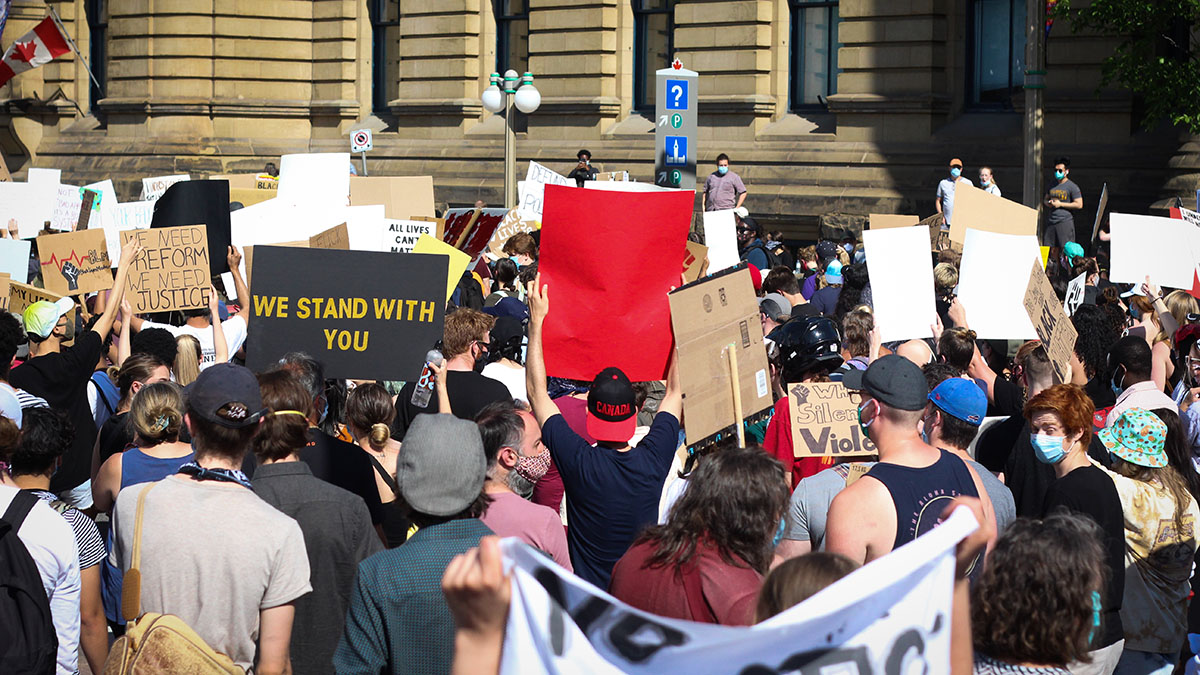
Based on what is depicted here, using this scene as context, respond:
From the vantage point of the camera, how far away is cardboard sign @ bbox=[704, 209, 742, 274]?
1221cm

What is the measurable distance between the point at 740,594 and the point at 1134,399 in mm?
3114

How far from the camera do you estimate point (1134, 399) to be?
6152 millimetres

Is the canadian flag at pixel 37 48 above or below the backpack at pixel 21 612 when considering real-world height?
above

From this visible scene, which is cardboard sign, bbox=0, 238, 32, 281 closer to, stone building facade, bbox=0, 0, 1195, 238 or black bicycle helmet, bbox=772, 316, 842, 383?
black bicycle helmet, bbox=772, 316, 842, 383

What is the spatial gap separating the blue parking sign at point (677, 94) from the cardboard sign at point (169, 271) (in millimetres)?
6209

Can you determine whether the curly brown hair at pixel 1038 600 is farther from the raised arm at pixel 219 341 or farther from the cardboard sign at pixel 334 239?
the cardboard sign at pixel 334 239

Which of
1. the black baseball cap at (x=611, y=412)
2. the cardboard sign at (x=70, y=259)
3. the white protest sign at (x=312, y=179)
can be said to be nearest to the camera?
the black baseball cap at (x=611, y=412)

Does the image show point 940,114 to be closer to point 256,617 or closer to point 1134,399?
point 1134,399

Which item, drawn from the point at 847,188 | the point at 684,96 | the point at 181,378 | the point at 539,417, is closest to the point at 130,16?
the point at 847,188

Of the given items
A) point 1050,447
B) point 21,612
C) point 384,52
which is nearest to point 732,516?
point 1050,447

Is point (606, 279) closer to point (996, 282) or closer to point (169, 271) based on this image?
point (996, 282)

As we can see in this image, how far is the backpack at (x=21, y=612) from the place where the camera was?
13.0 feet

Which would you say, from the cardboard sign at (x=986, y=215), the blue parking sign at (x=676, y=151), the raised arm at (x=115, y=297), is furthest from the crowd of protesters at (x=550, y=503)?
the blue parking sign at (x=676, y=151)

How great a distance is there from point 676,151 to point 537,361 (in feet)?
29.8
